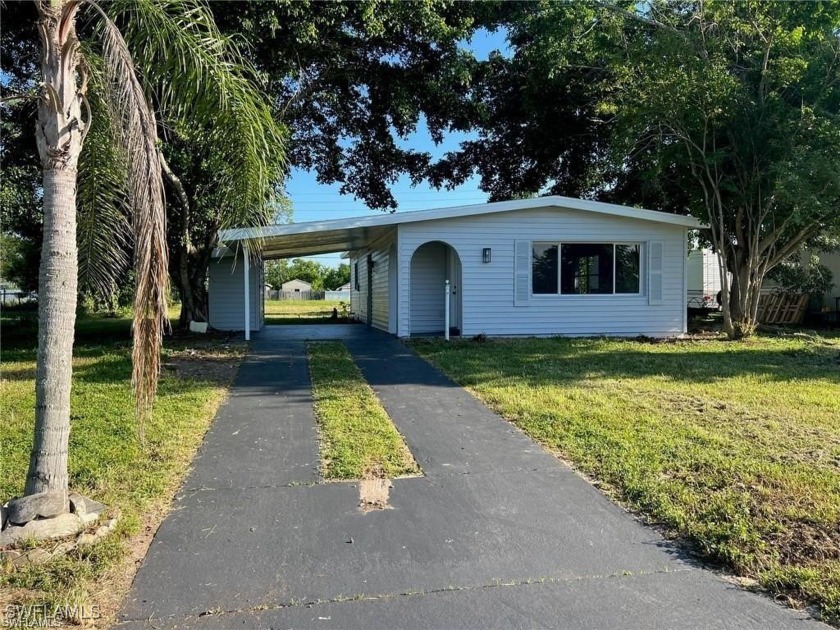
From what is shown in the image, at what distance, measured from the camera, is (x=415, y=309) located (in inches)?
600

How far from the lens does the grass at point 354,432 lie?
14.7ft

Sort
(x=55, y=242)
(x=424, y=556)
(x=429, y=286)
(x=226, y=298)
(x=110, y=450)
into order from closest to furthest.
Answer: (x=424, y=556), (x=55, y=242), (x=110, y=450), (x=429, y=286), (x=226, y=298)

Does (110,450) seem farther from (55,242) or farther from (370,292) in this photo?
(370,292)

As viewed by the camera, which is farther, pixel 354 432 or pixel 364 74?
pixel 364 74

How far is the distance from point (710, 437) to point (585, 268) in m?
8.96

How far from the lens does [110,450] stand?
188 inches

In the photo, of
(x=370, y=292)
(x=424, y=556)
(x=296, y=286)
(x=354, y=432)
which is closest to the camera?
(x=424, y=556)

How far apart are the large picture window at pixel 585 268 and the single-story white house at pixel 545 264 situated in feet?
0.08

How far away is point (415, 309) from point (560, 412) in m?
9.40

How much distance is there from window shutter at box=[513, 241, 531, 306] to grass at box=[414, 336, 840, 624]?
3.04 metres

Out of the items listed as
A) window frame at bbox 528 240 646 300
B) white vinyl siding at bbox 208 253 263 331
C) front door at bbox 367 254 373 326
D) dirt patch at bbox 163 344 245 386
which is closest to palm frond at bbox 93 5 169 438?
dirt patch at bbox 163 344 245 386

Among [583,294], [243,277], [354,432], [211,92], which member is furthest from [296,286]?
[211,92]

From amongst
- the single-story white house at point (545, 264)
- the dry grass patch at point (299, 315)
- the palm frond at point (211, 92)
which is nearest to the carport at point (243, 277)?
the single-story white house at point (545, 264)

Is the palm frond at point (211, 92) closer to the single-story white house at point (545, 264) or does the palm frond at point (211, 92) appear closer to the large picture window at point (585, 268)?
the single-story white house at point (545, 264)
